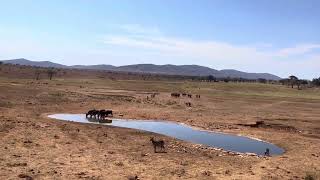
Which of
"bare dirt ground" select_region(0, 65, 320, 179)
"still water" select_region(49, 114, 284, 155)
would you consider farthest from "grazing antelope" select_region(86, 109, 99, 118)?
"bare dirt ground" select_region(0, 65, 320, 179)

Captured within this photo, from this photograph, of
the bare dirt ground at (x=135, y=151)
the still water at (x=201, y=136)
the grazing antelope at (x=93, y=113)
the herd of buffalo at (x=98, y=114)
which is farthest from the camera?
the grazing antelope at (x=93, y=113)

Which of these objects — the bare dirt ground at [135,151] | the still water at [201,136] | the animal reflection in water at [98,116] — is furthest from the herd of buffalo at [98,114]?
the bare dirt ground at [135,151]

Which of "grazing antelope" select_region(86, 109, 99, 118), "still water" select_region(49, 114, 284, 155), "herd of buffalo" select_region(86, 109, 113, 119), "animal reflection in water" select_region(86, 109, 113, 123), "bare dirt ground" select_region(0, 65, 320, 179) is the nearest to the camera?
"bare dirt ground" select_region(0, 65, 320, 179)

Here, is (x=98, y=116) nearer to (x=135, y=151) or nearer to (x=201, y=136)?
(x=201, y=136)

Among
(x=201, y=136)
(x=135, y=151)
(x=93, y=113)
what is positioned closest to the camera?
(x=135, y=151)

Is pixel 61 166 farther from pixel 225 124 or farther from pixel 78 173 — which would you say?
pixel 225 124

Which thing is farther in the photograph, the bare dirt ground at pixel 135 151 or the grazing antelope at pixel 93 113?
the grazing antelope at pixel 93 113

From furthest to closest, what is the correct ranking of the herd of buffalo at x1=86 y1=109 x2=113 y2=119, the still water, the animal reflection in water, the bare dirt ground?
the herd of buffalo at x1=86 y1=109 x2=113 y2=119 < the animal reflection in water < the still water < the bare dirt ground

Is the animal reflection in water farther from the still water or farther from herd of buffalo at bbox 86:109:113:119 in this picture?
the still water

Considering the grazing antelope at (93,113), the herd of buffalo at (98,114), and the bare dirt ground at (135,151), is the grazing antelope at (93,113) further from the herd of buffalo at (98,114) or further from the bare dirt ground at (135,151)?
the bare dirt ground at (135,151)

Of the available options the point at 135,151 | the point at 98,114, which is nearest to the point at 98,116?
the point at 98,114

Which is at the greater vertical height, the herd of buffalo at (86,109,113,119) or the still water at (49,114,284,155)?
the herd of buffalo at (86,109,113,119)

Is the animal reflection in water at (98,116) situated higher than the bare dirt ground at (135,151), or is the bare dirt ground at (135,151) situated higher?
the animal reflection in water at (98,116)

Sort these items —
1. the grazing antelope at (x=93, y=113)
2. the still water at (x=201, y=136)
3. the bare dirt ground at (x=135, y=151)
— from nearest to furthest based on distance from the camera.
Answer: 1. the bare dirt ground at (x=135, y=151)
2. the still water at (x=201, y=136)
3. the grazing antelope at (x=93, y=113)
